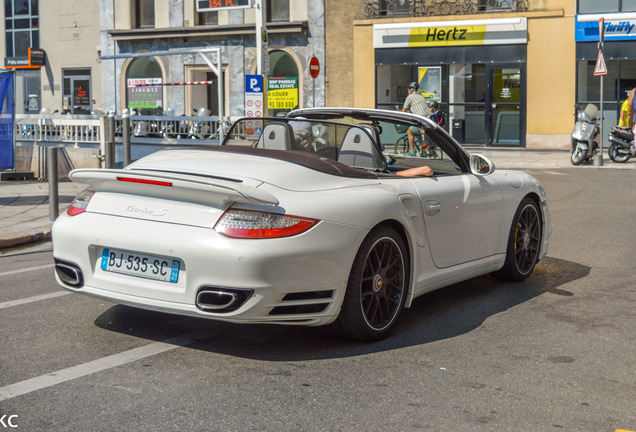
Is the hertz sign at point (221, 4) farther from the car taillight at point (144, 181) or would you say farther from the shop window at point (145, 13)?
the car taillight at point (144, 181)

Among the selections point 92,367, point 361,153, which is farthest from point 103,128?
point 92,367

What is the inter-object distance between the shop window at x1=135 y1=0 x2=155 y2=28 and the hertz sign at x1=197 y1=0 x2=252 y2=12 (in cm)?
1173

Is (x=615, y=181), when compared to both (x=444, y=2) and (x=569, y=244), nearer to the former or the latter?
(x=569, y=244)

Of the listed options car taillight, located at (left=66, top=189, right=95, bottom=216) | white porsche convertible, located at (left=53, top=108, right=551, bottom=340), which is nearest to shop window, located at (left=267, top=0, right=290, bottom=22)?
white porsche convertible, located at (left=53, top=108, right=551, bottom=340)

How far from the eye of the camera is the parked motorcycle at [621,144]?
2086 cm

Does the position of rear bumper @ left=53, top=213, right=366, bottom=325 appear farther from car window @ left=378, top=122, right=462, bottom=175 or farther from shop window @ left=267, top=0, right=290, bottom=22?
shop window @ left=267, top=0, right=290, bottom=22

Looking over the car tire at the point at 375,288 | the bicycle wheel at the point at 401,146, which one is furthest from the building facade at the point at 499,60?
the car tire at the point at 375,288

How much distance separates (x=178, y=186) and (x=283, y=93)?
27981 mm

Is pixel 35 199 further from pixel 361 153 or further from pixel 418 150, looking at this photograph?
pixel 361 153

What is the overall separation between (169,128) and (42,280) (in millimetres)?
13328

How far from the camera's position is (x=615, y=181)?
16.4 metres

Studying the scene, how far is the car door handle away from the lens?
5598 mm

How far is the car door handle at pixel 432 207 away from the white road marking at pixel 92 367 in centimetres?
163

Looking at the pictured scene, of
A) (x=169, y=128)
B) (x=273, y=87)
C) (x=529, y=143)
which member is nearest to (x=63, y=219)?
(x=169, y=128)
